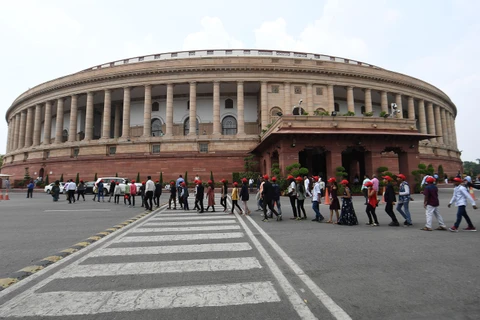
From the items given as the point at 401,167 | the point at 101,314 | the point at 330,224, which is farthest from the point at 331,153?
the point at 101,314

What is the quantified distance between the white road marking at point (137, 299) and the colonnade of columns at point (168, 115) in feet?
108

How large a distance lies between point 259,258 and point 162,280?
1.95 m

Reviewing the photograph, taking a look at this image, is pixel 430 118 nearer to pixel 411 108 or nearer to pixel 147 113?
pixel 411 108

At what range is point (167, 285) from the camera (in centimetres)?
394

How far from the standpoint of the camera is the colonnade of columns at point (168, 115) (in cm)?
3691

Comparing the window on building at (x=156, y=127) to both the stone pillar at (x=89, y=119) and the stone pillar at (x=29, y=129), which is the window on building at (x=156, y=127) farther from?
the stone pillar at (x=29, y=129)

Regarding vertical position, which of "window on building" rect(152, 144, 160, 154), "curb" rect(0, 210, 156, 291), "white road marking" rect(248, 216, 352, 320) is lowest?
"white road marking" rect(248, 216, 352, 320)

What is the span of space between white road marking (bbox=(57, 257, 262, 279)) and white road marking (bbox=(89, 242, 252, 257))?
2.53 feet

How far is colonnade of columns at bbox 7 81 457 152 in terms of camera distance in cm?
3691

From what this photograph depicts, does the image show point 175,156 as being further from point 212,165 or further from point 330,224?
point 330,224

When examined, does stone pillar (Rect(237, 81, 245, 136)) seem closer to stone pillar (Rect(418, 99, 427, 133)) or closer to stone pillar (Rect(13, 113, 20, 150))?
stone pillar (Rect(418, 99, 427, 133))

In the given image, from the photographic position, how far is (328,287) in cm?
381

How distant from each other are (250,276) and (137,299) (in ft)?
5.54

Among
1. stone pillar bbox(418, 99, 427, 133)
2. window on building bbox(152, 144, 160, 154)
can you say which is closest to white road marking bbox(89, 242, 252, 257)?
window on building bbox(152, 144, 160, 154)
